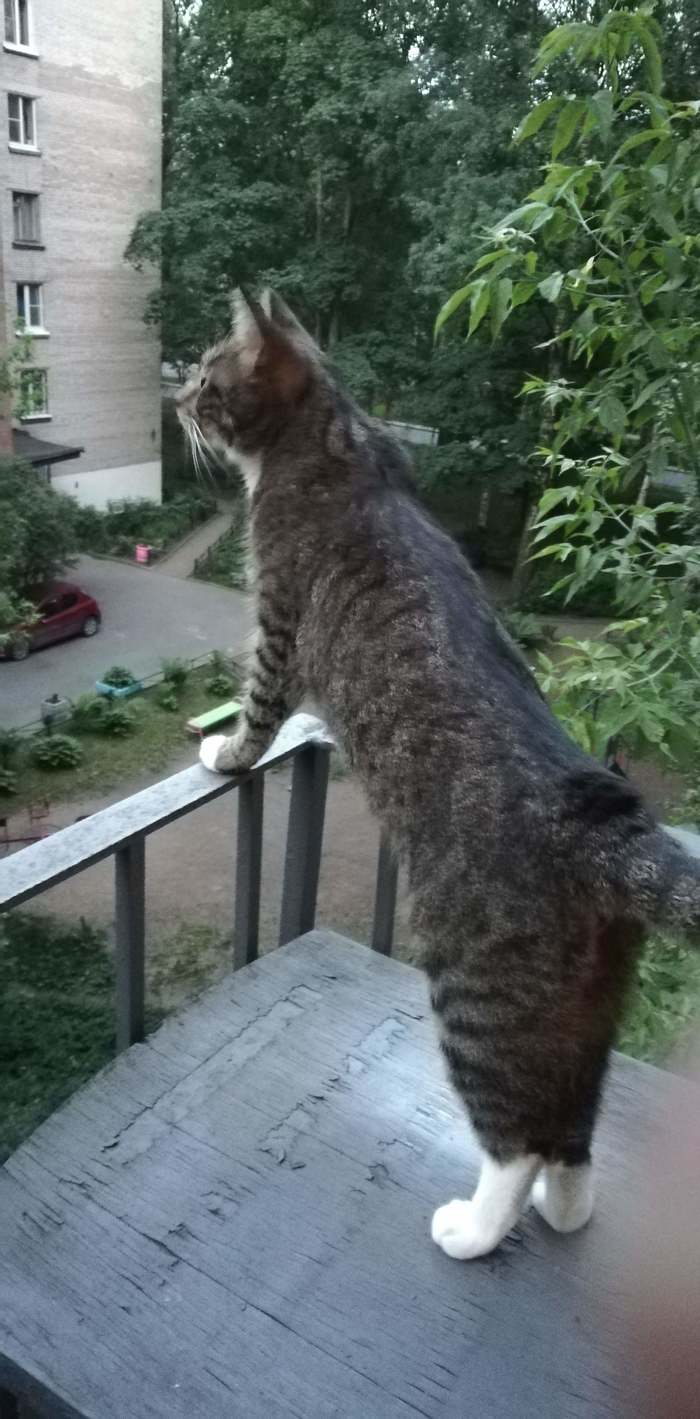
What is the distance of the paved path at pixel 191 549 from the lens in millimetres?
1532

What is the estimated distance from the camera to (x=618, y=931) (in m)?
0.70

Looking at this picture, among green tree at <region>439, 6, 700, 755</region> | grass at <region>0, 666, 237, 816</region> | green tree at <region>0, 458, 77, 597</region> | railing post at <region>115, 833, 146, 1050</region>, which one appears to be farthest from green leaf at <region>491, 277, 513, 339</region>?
green tree at <region>0, 458, 77, 597</region>

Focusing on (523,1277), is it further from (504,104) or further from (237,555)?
(504,104)

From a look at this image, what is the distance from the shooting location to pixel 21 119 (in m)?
1.65

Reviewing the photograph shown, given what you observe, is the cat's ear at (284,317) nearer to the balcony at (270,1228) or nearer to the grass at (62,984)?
the balcony at (270,1228)

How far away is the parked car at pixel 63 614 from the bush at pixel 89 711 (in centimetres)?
13

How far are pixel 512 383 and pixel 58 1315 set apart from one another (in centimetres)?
161

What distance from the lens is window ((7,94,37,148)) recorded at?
1.64 meters

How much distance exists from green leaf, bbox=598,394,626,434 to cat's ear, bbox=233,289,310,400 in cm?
32

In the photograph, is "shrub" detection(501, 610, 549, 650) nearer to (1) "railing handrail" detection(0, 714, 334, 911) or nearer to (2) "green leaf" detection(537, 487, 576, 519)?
(2) "green leaf" detection(537, 487, 576, 519)

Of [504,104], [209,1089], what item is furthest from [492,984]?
[504,104]

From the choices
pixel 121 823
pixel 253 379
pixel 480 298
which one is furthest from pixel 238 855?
pixel 480 298

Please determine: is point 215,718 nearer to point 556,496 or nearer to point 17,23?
point 556,496

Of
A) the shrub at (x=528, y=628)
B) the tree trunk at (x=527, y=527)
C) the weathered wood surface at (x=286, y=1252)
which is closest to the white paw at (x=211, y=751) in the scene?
the weathered wood surface at (x=286, y=1252)
